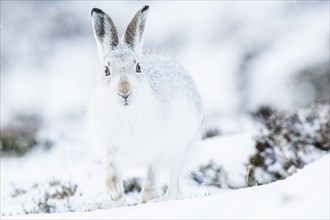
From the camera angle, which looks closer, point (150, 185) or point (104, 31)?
point (104, 31)

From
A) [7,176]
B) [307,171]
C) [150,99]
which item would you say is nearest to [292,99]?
[7,176]

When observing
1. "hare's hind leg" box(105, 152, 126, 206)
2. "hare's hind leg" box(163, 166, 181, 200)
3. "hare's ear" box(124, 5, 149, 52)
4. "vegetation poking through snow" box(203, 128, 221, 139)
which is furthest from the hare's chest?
"vegetation poking through snow" box(203, 128, 221, 139)

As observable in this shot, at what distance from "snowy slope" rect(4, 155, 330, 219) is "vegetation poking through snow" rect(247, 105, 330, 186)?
10.6ft

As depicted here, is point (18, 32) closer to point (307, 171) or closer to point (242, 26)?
point (242, 26)

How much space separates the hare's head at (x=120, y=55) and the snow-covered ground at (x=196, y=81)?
19.4 inches

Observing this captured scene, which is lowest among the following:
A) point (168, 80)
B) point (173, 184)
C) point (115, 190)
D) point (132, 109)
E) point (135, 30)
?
point (173, 184)

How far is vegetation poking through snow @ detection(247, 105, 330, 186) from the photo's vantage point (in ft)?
21.9

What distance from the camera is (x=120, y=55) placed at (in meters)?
4.59

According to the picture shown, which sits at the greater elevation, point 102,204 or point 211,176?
point 102,204

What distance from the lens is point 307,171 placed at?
138 inches

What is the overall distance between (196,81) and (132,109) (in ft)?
33.2

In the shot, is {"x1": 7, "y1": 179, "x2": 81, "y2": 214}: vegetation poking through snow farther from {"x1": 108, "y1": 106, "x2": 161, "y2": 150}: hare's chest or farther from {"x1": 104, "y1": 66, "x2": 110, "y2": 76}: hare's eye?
{"x1": 104, "y1": 66, "x2": 110, "y2": 76}: hare's eye

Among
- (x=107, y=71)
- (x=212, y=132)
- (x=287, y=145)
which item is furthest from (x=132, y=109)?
(x=212, y=132)

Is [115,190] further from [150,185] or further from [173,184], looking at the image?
[173,184]
